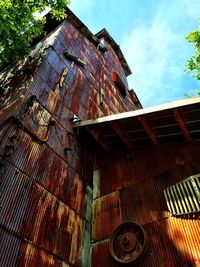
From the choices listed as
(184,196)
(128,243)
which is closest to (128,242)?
(128,243)

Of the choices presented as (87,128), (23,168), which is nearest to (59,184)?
(23,168)

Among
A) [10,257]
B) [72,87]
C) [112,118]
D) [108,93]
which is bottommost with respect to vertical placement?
[10,257]

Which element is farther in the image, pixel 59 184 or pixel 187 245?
pixel 59 184

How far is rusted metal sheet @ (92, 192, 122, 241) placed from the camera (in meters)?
7.84

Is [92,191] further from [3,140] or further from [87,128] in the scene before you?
[3,140]

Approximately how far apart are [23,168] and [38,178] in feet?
1.99

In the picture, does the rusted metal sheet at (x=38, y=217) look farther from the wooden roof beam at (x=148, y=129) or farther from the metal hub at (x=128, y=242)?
the wooden roof beam at (x=148, y=129)

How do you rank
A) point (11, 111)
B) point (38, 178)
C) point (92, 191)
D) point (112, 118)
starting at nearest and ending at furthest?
point (38, 178) < point (11, 111) < point (112, 118) < point (92, 191)

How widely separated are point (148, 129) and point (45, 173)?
3.89 meters

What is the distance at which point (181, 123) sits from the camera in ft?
25.8

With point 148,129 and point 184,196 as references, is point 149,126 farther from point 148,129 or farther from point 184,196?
point 184,196

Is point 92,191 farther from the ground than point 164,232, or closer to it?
farther from the ground

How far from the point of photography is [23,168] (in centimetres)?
657

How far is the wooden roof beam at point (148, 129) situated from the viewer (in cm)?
827
